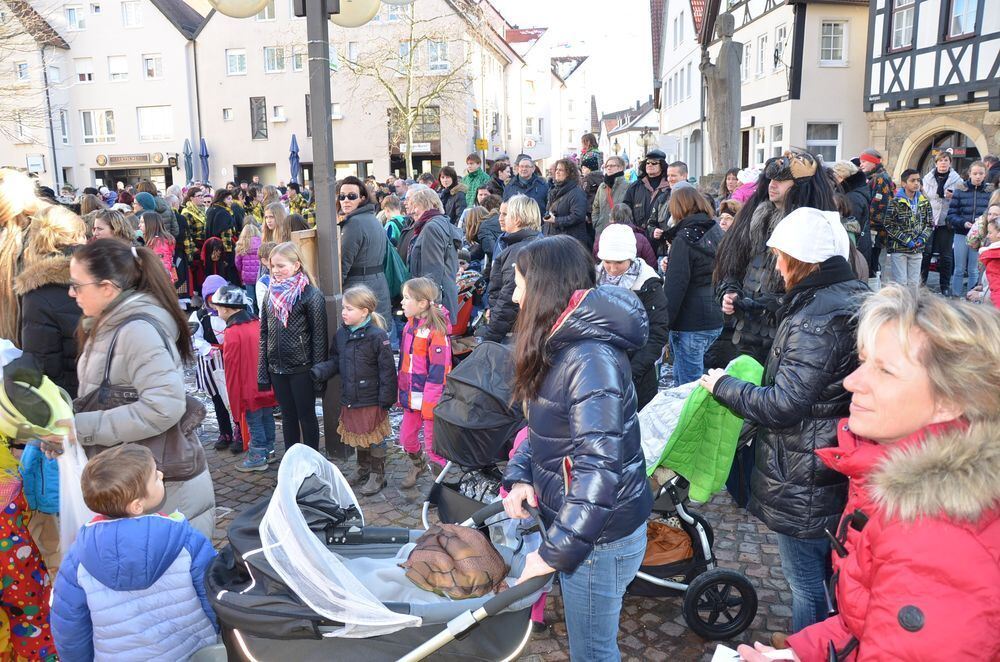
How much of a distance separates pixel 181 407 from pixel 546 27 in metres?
58.6

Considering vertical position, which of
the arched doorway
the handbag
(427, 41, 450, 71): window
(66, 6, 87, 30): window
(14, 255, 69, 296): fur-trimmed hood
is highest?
(66, 6, 87, 30): window

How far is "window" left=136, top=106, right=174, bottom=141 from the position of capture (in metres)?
39.2

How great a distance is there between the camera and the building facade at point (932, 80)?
16.5 meters

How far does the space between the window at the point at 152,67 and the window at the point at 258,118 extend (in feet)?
17.8

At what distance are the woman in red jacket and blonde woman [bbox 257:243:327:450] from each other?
4.21m

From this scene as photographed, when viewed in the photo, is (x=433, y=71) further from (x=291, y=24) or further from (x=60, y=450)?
(x=60, y=450)

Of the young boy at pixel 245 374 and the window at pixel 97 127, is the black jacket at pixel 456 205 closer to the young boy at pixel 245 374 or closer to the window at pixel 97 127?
the young boy at pixel 245 374

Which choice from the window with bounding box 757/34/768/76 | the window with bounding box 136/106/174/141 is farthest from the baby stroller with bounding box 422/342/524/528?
the window with bounding box 136/106/174/141

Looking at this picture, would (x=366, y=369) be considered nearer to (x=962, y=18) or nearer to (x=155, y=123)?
(x=962, y=18)

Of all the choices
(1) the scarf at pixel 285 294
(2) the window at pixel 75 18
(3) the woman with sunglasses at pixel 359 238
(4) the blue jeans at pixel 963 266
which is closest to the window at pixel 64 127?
(2) the window at pixel 75 18

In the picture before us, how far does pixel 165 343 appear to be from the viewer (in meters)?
3.39

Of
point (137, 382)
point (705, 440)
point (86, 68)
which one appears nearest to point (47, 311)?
point (137, 382)

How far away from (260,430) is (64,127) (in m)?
41.3

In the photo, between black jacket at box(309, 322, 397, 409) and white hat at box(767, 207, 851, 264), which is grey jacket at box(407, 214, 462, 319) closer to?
black jacket at box(309, 322, 397, 409)
